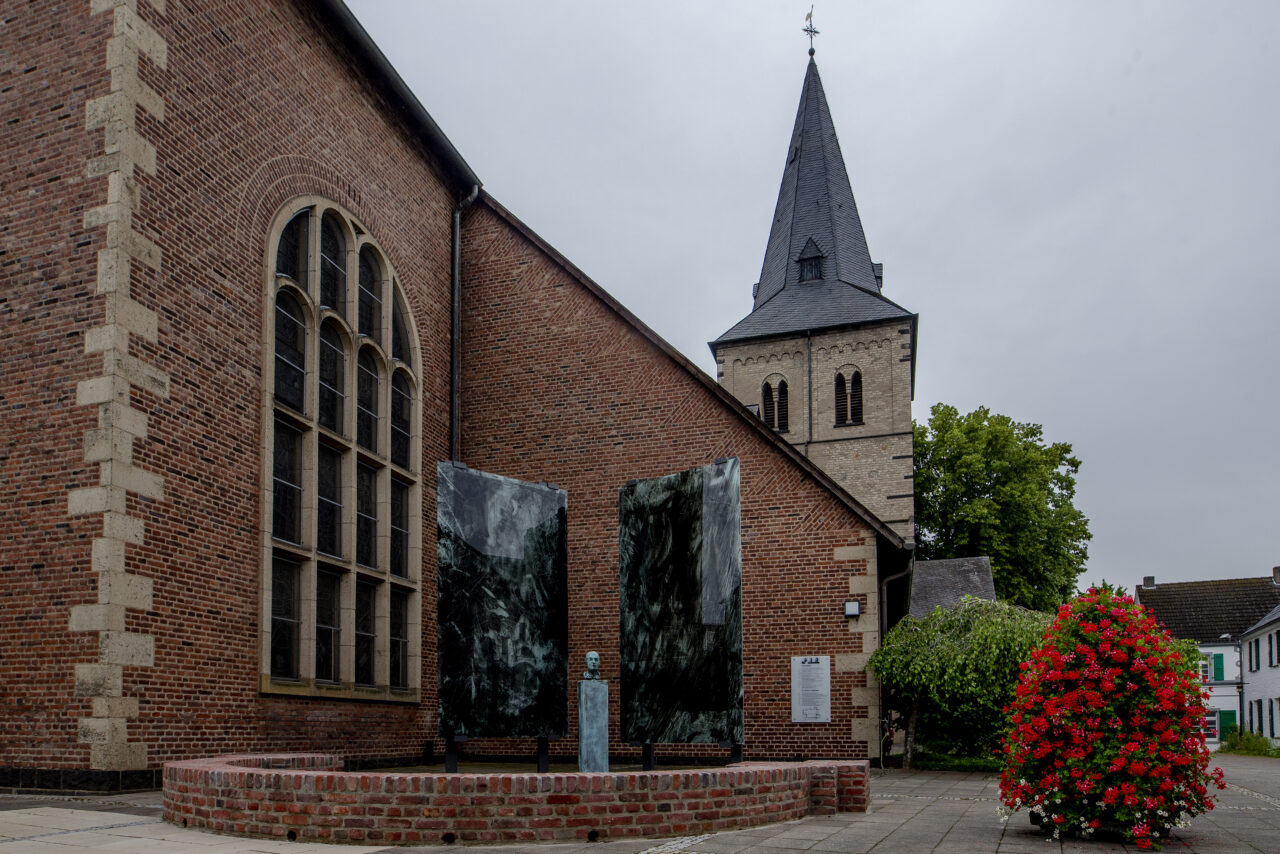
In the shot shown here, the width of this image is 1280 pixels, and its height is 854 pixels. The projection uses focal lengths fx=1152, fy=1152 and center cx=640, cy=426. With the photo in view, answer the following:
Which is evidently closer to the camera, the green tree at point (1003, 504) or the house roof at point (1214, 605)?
the green tree at point (1003, 504)

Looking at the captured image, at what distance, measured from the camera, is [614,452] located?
1722 centimetres

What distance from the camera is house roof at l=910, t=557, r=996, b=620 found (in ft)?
84.5

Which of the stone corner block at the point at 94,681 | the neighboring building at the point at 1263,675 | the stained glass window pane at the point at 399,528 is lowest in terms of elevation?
the neighboring building at the point at 1263,675

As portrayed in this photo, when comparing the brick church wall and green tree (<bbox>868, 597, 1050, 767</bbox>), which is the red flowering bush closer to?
green tree (<bbox>868, 597, 1050, 767</bbox>)

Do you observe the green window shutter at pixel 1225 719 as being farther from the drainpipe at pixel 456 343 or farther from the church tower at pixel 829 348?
the drainpipe at pixel 456 343

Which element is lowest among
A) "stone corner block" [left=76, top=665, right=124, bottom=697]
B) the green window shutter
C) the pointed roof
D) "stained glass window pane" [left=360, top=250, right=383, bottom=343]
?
the green window shutter

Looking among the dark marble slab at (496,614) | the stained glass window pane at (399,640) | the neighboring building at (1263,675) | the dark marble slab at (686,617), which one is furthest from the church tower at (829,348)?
the dark marble slab at (496,614)

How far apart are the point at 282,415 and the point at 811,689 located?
25.7ft

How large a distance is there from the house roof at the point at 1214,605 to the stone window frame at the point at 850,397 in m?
19.5

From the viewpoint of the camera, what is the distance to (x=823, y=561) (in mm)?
15945

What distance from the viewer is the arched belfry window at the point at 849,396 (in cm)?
3988

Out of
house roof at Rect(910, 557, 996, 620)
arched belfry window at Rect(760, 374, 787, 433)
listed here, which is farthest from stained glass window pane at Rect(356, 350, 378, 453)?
arched belfry window at Rect(760, 374, 787, 433)

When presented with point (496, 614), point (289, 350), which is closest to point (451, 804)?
point (496, 614)

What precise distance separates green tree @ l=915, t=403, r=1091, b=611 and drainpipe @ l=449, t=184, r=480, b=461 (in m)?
23.6
